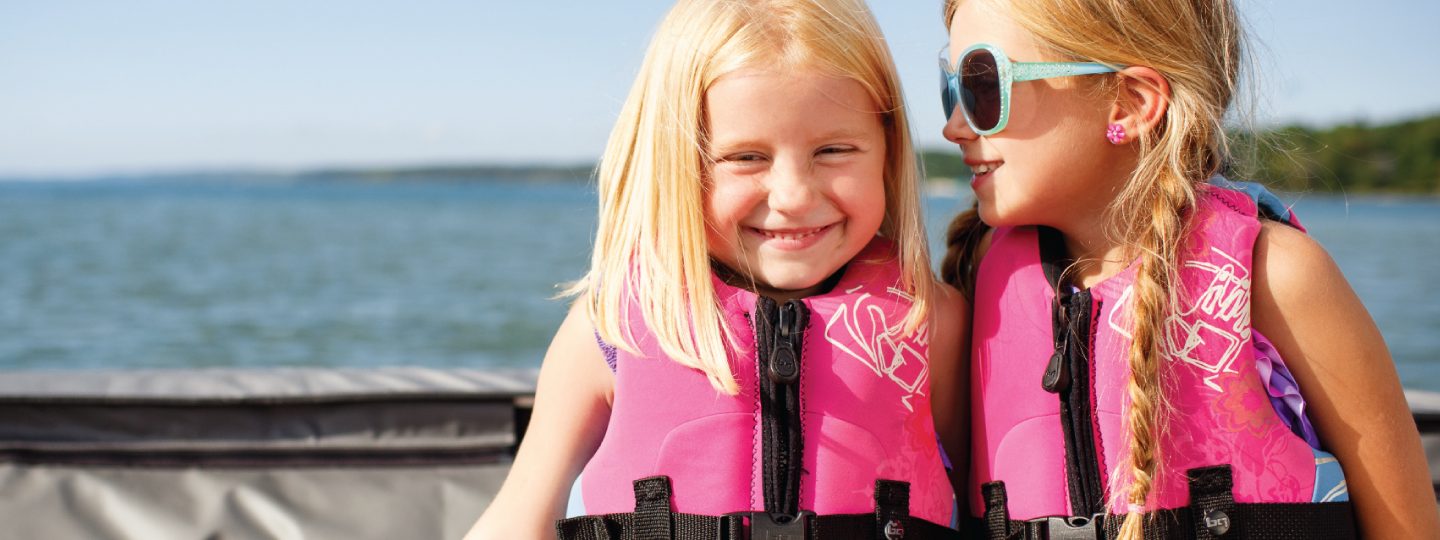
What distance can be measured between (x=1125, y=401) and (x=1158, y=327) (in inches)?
5.2

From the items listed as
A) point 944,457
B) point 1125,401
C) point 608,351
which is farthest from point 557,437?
point 1125,401

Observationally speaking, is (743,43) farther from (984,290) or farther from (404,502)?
(404,502)

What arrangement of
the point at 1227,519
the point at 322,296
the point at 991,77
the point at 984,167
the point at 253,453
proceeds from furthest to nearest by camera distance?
the point at 322,296 < the point at 253,453 < the point at 984,167 < the point at 991,77 < the point at 1227,519

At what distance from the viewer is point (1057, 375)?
1859 mm

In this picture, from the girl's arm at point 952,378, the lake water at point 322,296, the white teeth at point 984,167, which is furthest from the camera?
the lake water at point 322,296

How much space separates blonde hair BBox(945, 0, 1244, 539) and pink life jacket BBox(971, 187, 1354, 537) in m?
0.03

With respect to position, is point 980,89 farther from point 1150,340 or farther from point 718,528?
point 718,528

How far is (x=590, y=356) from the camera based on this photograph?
204cm

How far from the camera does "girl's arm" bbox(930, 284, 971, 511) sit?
210 cm

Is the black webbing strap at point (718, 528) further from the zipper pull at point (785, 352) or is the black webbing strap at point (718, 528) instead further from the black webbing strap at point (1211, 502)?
the black webbing strap at point (1211, 502)

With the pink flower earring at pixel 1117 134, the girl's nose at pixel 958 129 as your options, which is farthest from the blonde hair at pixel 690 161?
the pink flower earring at pixel 1117 134

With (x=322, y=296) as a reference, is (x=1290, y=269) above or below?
below

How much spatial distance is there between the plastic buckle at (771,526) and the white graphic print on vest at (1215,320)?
0.67 metres

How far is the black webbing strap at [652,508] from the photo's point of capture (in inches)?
72.3
